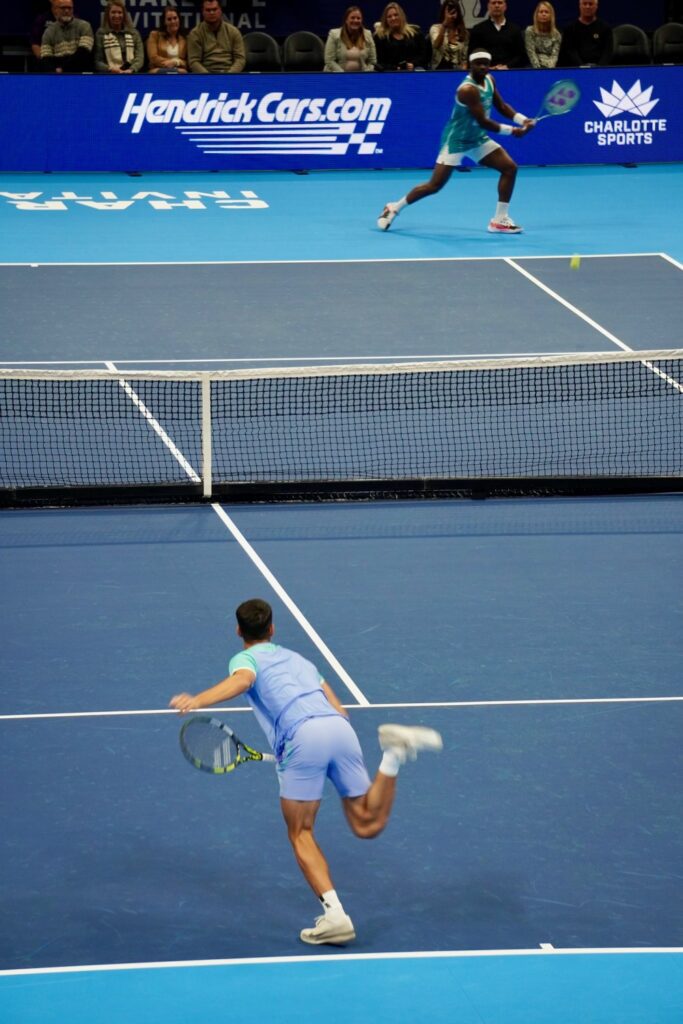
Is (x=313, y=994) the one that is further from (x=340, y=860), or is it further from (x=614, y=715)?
(x=614, y=715)

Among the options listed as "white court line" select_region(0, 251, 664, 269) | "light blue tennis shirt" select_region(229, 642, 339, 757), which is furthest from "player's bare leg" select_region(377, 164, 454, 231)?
"light blue tennis shirt" select_region(229, 642, 339, 757)

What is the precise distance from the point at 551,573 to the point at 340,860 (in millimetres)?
4242

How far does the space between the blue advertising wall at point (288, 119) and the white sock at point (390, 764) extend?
19191 mm

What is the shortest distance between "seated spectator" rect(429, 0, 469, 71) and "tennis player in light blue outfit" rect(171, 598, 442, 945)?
19.8 m

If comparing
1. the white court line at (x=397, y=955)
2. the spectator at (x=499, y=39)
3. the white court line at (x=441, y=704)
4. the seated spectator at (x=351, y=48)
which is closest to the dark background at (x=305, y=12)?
the seated spectator at (x=351, y=48)

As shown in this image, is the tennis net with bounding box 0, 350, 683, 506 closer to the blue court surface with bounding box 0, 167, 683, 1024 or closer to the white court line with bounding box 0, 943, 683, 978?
the blue court surface with bounding box 0, 167, 683, 1024

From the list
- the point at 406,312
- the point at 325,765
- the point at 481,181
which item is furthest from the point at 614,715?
the point at 481,181

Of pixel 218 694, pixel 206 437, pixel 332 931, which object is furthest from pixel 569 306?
pixel 332 931

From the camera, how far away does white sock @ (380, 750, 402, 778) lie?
7.02 metres

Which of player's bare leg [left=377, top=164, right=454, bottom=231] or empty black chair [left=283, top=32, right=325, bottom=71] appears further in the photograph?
empty black chair [left=283, top=32, right=325, bottom=71]

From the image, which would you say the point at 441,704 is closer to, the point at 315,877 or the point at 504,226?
the point at 315,877

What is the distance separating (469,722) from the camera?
9.30 meters

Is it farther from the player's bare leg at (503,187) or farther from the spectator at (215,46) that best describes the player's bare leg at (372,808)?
the spectator at (215,46)

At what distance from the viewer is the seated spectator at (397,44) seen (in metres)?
26.1
